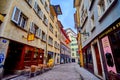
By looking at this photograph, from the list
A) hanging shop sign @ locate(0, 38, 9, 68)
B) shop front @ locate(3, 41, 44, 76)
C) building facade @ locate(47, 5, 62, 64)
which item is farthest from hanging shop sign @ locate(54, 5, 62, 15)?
hanging shop sign @ locate(0, 38, 9, 68)

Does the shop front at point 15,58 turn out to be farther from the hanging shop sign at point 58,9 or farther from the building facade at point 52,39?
the hanging shop sign at point 58,9

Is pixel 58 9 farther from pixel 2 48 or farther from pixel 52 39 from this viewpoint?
pixel 2 48

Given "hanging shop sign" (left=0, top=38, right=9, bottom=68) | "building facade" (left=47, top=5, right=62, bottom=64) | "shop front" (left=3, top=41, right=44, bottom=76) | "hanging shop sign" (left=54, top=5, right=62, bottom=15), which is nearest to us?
"hanging shop sign" (left=0, top=38, right=9, bottom=68)

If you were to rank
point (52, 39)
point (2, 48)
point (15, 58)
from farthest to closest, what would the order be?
point (52, 39) < point (15, 58) < point (2, 48)

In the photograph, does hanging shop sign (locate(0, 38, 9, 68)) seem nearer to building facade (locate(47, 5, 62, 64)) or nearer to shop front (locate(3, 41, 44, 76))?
shop front (locate(3, 41, 44, 76))

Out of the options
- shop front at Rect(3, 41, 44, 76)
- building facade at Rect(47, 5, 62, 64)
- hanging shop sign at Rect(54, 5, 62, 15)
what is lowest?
shop front at Rect(3, 41, 44, 76)

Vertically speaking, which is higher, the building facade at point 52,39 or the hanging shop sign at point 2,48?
the building facade at point 52,39

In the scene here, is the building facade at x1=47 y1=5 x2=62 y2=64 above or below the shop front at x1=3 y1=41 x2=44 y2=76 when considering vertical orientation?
Result: above

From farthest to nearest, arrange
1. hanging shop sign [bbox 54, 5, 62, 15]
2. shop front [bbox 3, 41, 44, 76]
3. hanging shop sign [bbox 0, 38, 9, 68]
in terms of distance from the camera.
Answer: hanging shop sign [bbox 54, 5, 62, 15] → shop front [bbox 3, 41, 44, 76] → hanging shop sign [bbox 0, 38, 9, 68]

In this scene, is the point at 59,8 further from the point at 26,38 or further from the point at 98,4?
the point at 98,4

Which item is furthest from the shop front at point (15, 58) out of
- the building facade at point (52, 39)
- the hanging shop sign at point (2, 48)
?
the building facade at point (52, 39)

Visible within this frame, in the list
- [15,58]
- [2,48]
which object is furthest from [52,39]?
[2,48]

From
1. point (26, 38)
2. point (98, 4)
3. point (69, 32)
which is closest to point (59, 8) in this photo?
point (26, 38)

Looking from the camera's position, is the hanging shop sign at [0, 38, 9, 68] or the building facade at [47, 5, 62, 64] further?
the building facade at [47, 5, 62, 64]
